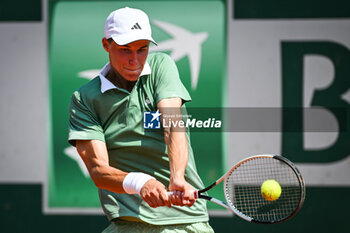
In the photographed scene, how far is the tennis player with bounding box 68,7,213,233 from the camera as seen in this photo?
2.59 m

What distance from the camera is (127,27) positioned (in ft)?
8.44

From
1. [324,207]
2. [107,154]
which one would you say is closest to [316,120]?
[324,207]

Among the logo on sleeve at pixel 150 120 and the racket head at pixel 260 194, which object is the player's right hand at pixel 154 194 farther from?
the racket head at pixel 260 194

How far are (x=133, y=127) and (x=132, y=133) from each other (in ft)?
0.10

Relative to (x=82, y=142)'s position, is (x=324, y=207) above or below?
below

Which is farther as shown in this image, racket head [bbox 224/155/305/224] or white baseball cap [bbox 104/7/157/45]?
racket head [bbox 224/155/305/224]

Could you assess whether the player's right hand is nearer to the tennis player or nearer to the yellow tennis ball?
the tennis player

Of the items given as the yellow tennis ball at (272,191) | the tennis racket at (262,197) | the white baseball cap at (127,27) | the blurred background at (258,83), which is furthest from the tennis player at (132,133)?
the blurred background at (258,83)

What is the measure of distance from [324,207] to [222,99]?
3.68 ft

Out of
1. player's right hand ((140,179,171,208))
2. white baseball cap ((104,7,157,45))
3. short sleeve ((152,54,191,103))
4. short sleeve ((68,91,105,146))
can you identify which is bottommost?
player's right hand ((140,179,171,208))

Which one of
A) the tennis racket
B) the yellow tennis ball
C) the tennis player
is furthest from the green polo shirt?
the tennis racket

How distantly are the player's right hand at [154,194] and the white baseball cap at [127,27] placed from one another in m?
0.59

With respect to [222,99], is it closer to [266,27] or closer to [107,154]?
[266,27]

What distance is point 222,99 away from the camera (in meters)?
4.63
